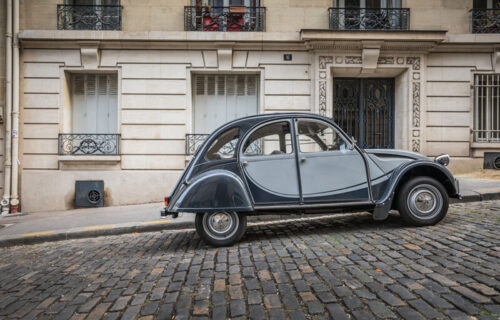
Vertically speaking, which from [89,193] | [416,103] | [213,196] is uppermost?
[416,103]

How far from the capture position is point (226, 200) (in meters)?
4.18

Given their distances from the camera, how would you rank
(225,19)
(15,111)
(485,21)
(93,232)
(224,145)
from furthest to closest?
(485,21)
(225,19)
(15,111)
(93,232)
(224,145)

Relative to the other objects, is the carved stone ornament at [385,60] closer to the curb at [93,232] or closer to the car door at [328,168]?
the car door at [328,168]

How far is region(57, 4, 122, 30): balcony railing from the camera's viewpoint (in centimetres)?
931

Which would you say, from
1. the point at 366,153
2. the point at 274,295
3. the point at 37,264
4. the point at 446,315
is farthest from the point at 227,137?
the point at 446,315

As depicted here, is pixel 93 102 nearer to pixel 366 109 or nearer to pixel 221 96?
pixel 221 96

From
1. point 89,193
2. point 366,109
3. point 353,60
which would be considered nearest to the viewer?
point 89,193

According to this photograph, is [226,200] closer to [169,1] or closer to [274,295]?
[274,295]

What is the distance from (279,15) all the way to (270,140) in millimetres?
6137

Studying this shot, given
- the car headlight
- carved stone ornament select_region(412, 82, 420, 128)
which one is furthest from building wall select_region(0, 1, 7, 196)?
carved stone ornament select_region(412, 82, 420, 128)

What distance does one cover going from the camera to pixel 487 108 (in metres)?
9.73

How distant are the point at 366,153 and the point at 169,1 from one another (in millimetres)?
7595

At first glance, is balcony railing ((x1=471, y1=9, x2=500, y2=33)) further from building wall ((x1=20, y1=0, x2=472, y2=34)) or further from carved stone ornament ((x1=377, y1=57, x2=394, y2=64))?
carved stone ornament ((x1=377, y1=57, x2=394, y2=64))

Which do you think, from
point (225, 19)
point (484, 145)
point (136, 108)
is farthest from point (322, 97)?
point (136, 108)
